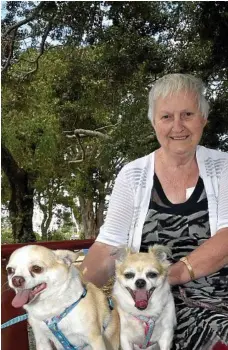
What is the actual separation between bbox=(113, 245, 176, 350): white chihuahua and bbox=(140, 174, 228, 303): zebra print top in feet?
0.39

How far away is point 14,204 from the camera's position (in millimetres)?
7918

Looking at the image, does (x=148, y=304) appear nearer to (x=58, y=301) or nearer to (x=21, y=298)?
(x=58, y=301)

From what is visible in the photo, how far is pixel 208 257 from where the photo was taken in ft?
4.52

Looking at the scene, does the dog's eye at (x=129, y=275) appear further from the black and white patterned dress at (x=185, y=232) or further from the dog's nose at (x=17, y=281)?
the dog's nose at (x=17, y=281)

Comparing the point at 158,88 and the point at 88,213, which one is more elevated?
the point at 158,88

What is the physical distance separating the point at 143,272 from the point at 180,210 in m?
0.25

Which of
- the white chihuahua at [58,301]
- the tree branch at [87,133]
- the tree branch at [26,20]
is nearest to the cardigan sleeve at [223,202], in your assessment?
the white chihuahua at [58,301]

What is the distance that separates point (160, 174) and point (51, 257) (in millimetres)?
511

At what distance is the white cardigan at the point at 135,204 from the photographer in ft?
4.78

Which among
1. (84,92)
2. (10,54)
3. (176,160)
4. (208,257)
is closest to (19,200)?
(84,92)

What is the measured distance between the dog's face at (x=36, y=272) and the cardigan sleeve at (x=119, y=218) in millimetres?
258

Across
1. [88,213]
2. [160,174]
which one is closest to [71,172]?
[88,213]

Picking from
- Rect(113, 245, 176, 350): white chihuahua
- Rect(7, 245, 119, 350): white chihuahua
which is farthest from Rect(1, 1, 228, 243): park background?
Rect(7, 245, 119, 350): white chihuahua

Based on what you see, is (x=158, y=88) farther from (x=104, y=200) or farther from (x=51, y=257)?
(x=104, y=200)
